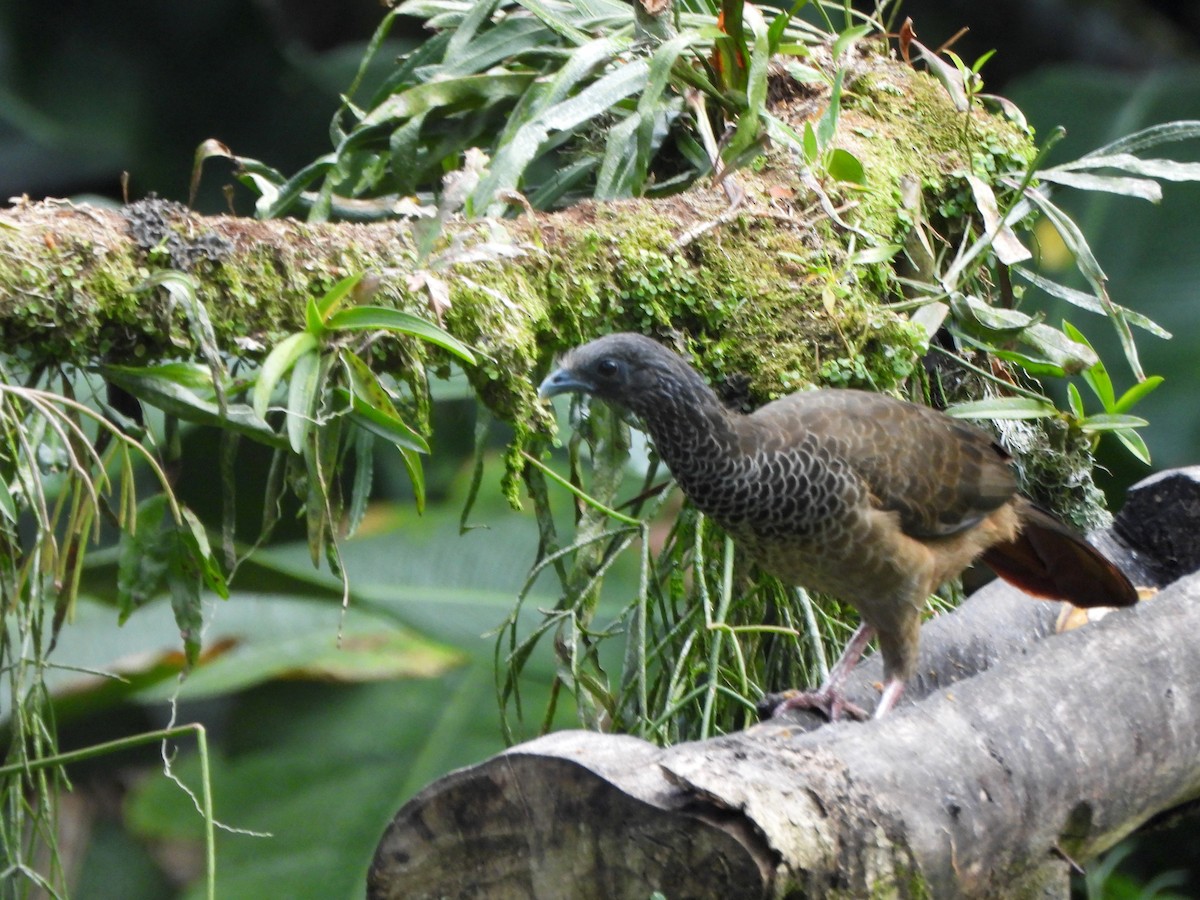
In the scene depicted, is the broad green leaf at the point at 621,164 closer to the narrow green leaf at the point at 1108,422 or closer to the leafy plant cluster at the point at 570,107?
the leafy plant cluster at the point at 570,107

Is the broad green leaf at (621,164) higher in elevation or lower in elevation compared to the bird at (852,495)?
higher

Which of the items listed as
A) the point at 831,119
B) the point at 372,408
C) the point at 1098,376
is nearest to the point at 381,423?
the point at 372,408

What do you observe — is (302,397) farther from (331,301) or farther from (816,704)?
(816,704)

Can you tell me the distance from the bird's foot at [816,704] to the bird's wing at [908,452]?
0.34 meters

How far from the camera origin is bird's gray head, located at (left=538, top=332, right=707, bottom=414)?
191 centimetres

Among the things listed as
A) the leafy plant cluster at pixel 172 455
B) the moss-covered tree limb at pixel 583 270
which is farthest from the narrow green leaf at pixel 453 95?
the leafy plant cluster at pixel 172 455

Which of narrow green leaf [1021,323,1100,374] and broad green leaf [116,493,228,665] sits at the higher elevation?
narrow green leaf [1021,323,1100,374]

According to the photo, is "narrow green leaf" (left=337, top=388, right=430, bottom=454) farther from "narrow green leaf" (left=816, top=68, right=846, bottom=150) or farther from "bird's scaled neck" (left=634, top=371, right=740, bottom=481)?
"narrow green leaf" (left=816, top=68, right=846, bottom=150)

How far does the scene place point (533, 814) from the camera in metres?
1.26

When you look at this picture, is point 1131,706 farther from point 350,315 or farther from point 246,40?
point 246,40

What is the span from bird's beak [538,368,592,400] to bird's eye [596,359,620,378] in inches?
1.1

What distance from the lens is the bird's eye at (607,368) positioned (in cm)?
191

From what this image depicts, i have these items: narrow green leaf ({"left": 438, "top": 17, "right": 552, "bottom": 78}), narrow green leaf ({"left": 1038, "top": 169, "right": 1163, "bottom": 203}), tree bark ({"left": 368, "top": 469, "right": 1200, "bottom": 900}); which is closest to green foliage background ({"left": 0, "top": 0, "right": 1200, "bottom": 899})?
narrow green leaf ({"left": 438, "top": 17, "right": 552, "bottom": 78})

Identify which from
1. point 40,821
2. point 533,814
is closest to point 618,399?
point 533,814
